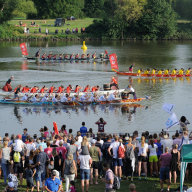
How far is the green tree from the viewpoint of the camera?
9388cm

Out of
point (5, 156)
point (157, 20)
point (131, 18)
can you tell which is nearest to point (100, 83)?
point (5, 156)

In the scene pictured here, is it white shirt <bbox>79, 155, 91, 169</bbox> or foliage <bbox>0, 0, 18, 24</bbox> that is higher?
foliage <bbox>0, 0, 18, 24</bbox>

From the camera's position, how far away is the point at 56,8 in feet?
348

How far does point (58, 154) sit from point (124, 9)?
8142 centimetres

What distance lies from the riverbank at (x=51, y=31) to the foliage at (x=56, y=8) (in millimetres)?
2217

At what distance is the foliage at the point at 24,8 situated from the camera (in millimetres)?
94625

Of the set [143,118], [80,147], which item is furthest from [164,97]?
[80,147]

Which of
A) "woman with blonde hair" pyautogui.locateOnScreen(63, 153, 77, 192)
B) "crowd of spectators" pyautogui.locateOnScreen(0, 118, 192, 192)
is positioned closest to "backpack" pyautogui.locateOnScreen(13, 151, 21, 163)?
"crowd of spectators" pyautogui.locateOnScreen(0, 118, 192, 192)

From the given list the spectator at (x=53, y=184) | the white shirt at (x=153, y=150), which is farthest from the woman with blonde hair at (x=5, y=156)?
the white shirt at (x=153, y=150)

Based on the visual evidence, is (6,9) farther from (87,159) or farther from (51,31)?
(87,159)

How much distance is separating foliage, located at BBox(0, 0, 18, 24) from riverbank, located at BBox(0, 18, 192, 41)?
1.61 m

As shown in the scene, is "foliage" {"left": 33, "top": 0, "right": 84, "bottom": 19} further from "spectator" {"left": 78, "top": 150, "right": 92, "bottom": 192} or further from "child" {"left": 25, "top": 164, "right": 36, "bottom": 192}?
"spectator" {"left": 78, "top": 150, "right": 92, "bottom": 192}

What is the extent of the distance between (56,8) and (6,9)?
16622mm

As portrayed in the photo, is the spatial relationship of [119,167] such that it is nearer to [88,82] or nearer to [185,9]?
[88,82]
